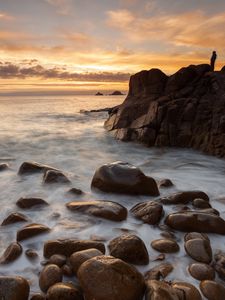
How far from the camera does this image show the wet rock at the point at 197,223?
4.09 meters

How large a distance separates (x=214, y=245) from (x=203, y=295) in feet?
3.44

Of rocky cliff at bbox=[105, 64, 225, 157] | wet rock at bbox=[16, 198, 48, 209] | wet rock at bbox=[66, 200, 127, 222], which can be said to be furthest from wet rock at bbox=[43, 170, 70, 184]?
rocky cliff at bbox=[105, 64, 225, 157]

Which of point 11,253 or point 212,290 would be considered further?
point 11,253

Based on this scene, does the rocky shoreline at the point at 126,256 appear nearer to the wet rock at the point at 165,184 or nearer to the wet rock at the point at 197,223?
the wet rock at the point at 197,223

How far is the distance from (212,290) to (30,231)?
2474 millimetres

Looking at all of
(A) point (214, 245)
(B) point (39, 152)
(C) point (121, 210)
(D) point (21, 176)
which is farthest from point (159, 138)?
(A) point (214, 245)

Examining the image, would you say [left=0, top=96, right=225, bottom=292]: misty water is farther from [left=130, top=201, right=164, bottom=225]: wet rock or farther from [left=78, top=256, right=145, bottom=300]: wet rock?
[left=78, top=256, right=145, bottom=300]: wet rock

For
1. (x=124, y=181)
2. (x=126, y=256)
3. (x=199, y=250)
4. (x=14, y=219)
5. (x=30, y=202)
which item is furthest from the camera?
(x=124, y=181)

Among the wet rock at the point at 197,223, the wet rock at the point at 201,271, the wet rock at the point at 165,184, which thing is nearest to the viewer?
the wet rock at the point at 201,271

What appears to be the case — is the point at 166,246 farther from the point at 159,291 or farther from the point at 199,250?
the point at 159,291

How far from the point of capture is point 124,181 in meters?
5.61

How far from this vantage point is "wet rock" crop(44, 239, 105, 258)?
3.51 metres

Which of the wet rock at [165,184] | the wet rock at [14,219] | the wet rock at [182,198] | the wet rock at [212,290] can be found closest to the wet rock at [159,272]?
the wet rock at [212,290]

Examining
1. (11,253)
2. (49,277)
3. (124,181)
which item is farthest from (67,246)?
(124,181)
